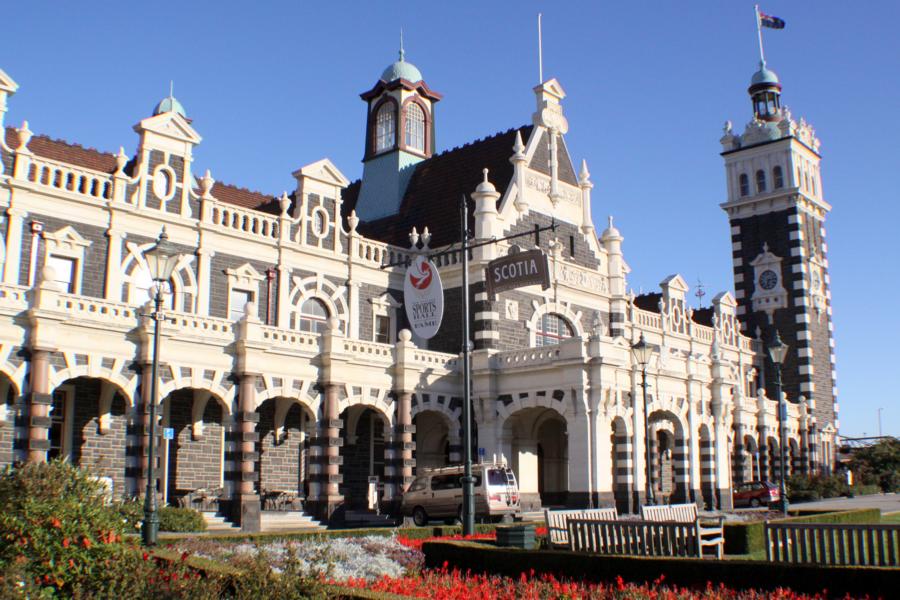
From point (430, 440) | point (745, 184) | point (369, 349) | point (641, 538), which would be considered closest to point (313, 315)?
point (369, 349)

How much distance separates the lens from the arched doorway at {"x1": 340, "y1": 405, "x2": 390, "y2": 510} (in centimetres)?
3684

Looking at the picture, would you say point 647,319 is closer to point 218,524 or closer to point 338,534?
point 218,524

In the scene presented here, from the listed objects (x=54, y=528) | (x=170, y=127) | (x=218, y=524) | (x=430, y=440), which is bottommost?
(x=218, y=524)

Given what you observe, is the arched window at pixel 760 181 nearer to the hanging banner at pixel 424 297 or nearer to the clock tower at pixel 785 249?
the clock tower at pixel 785 249

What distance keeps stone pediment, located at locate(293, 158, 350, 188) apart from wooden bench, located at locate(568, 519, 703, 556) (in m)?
23.6

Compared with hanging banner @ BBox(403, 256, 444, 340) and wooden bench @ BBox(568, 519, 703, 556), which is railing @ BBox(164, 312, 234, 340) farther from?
wooden bench @ BBox(568, 519, 703, 556)

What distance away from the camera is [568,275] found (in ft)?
139

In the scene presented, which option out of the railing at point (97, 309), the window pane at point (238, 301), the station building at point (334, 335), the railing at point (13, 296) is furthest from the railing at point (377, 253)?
the railing at point (13, 296)

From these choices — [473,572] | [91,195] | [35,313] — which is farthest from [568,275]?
[473,572]

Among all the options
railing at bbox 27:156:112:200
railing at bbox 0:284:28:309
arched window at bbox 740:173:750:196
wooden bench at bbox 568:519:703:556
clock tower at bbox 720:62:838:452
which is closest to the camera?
wooden bench at bbox 568:519:703:556

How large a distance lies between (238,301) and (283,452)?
6.03 metres

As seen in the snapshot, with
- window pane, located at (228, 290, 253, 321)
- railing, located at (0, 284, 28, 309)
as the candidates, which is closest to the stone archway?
window pane, located at (228, 290, 253, 321)

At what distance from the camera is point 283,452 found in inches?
1366

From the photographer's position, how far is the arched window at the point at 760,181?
67.9 meters
